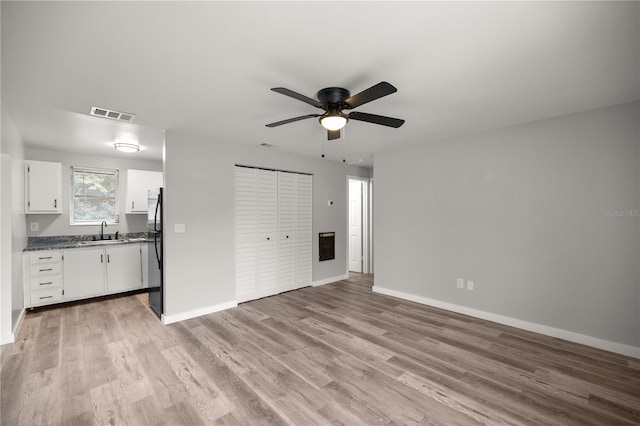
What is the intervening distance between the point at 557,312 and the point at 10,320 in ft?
19.4

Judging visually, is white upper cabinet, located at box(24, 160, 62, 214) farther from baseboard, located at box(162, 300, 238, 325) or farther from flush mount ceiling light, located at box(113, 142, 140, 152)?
baseboard, located at box(162, 300, 238, 325)

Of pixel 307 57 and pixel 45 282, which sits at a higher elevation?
pixel 307 57

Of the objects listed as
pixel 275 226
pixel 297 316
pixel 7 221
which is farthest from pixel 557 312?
pixel 7 221

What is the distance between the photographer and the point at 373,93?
194 cm

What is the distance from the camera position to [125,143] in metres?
4.21

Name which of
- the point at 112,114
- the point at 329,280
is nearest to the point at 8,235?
the point at 112,114

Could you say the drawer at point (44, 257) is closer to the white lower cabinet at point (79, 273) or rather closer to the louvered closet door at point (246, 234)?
the white lower cabinet at point (79, 273)

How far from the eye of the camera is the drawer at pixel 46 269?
13.2 ft

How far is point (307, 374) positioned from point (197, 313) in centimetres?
207

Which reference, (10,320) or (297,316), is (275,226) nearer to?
(297,316)

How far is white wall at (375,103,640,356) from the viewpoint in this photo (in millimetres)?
2811

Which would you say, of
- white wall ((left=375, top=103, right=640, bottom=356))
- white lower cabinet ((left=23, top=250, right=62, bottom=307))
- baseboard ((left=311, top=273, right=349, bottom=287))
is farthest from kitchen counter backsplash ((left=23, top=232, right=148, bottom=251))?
white wall ((left=375, top=103, right=640, bottom=356))

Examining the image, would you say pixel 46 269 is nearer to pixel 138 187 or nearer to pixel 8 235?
pixel 8 235

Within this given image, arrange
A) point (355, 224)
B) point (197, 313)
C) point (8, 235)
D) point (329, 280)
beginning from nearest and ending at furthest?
point (8, 235)
point (197, 313)
point (329, 280)
point (355, 224)
